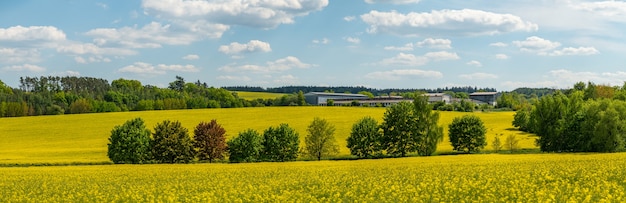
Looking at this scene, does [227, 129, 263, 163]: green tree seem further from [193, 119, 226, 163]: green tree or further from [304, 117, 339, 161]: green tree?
[304, 117, 339, 161]: green tree

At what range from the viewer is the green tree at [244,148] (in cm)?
6669

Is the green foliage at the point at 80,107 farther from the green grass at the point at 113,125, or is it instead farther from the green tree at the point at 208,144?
the green tree at the point at 208,144

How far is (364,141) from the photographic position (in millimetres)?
73250

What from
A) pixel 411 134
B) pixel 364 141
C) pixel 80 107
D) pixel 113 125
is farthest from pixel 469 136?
pixel 80 107

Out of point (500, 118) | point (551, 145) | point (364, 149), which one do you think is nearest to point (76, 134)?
point (364, 149)

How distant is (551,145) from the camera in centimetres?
7919

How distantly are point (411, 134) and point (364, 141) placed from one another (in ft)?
23.5

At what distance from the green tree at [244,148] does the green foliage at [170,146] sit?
5247mm

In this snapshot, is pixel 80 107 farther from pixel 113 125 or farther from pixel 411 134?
pixel 411 134

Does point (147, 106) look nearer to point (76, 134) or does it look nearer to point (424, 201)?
point (76, 134)

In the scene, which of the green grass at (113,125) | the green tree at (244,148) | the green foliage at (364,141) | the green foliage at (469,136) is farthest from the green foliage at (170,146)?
the green foliage at (469,136)

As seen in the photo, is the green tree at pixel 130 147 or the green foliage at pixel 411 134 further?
the green foliage at pixel 411 134

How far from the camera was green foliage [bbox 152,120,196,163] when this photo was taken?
65.9 m

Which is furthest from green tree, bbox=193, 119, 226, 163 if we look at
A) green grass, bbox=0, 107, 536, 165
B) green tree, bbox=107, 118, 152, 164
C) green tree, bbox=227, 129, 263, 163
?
green grass, bbox=0, 107, 536, 165
